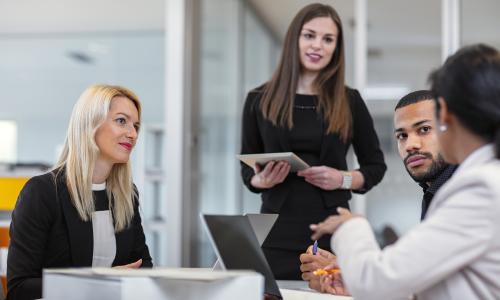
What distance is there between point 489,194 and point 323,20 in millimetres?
1734

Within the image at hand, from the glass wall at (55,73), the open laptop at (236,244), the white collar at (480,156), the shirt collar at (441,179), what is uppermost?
the glass wall at (55,73)

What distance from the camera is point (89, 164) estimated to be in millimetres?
2092

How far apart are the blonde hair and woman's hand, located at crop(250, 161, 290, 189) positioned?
52 cm

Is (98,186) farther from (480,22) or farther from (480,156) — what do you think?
(480,22)

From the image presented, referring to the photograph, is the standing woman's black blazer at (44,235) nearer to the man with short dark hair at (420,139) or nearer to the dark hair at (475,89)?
the man with short dark hair at (420,139)

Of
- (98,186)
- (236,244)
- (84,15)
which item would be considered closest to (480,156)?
(236,244)

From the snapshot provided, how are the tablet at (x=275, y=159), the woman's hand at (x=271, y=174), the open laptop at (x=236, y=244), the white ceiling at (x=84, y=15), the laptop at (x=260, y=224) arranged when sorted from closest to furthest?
1. the open laptop at (x=236, y=244)
2. the laptop at (x=260, y=224)
3. the tablet at (x=275, y=159)
4. the woman's hand at (x=271, y=174)
5. the white ceiling at (x=84, y=15)

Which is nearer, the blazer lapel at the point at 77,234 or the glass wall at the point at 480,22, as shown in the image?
the blazer lapel at the point at 77,234

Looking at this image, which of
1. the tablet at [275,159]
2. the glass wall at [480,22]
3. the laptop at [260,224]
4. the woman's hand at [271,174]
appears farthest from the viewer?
the glass wall at [480,22]

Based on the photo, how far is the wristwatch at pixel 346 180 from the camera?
102 inches

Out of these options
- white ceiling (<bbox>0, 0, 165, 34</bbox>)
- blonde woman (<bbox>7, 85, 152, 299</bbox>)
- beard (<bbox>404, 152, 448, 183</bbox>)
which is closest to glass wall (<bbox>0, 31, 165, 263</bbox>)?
white ceiling (<bbox>0, 0, 165, 34</bbox>)

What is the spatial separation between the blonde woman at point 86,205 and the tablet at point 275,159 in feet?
1.32

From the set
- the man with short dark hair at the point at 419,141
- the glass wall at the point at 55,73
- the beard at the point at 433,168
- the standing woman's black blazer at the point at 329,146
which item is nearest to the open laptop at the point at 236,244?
the man with short dark hair at the point at 419,141

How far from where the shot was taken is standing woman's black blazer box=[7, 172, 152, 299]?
73.2 inches
